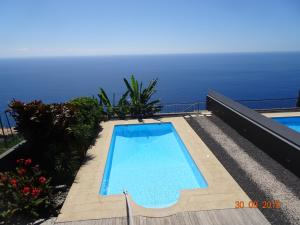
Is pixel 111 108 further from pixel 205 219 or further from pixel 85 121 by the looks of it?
pixel 205 219

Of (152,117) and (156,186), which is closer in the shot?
(156,186)

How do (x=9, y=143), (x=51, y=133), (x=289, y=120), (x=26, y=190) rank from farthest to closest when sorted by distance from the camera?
(x=289, y=120), (x=9, y=143), (x=51, y=133), (x=26, y=190)

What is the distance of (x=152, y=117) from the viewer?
48.1ft

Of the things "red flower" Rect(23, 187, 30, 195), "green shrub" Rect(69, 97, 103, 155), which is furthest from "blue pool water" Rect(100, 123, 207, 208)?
"red flower" Rect(23, 187, 30, 195)

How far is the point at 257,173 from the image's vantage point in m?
7.69

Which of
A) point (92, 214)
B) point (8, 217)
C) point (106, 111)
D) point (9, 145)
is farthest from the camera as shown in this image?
point (106, 111)


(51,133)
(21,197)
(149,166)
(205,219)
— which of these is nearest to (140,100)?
(149,166)

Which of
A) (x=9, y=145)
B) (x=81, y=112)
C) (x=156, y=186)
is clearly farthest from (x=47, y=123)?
(x=156, y=186)

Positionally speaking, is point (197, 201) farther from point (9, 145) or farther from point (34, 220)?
point (9, 145)

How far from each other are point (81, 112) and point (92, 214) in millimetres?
5430

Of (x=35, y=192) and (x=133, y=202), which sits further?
(x=133, y=202)

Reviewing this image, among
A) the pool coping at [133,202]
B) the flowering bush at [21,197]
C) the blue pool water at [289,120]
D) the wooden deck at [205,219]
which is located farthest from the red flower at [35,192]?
the blue pool water at [289,120]

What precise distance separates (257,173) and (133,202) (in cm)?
408

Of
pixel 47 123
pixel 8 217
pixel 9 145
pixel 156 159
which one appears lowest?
pixel 156 159
